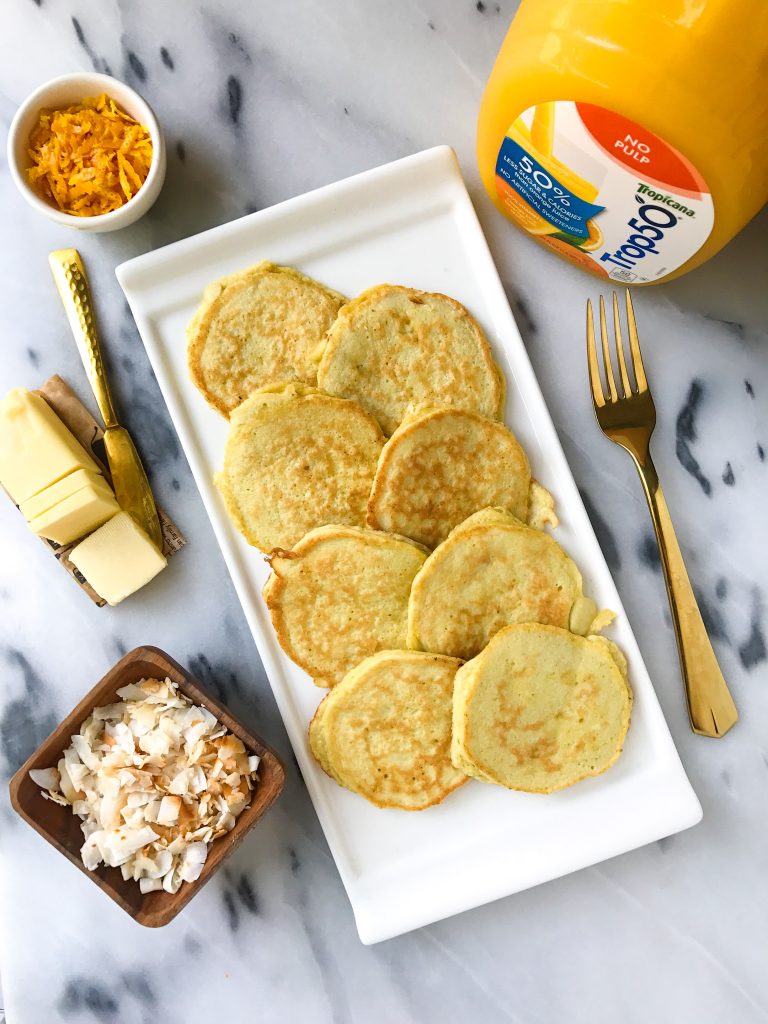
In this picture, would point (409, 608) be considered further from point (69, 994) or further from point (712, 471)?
point (69, 994)

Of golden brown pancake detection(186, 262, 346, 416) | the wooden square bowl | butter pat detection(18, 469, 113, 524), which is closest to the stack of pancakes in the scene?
golden brown pancake detection(186, 262, 346, 416)

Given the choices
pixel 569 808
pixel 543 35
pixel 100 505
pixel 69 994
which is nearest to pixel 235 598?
pixel 100 505

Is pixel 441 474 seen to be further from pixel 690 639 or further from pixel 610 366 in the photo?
pixel 690 639

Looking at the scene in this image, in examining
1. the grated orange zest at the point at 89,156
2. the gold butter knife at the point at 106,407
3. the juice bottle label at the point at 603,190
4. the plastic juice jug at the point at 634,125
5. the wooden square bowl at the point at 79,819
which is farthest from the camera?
the gold butter knife at the point at 106,407

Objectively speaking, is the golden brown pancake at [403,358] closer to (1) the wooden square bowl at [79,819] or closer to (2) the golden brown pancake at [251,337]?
(2) the golden brown pancake at [251,337]

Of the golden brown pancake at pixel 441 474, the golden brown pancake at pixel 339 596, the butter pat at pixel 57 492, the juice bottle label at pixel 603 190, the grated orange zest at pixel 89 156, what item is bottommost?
the golden brown pancake at pixel 339 596

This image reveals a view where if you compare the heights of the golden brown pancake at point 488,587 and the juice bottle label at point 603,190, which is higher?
the juice bottle label at point 603,190

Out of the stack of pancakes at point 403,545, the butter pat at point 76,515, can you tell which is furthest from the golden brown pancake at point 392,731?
the butter pat at point 76,515
